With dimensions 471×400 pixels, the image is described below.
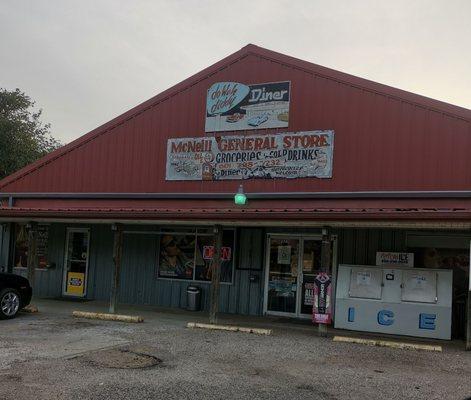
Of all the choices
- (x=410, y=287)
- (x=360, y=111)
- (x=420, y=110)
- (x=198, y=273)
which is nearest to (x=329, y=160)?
(x=360, y=111)

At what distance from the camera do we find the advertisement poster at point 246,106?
14.5m

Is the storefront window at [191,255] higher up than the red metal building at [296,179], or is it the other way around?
the red metal building at [296,179]

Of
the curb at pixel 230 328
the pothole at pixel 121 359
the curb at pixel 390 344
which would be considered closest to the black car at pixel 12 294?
the curb at pixel 230 328

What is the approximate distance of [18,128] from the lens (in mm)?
33688

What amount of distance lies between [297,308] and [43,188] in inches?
346

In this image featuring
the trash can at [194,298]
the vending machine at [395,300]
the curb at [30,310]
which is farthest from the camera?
the trash can at [194,298]

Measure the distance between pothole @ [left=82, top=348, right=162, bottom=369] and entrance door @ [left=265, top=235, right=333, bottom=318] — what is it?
581cm

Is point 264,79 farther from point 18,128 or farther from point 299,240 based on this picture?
point 18,128

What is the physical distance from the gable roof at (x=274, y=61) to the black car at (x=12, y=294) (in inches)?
216

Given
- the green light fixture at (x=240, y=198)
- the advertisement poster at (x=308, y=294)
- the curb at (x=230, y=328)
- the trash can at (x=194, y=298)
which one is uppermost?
the green light fixture at (x=240, y=198)

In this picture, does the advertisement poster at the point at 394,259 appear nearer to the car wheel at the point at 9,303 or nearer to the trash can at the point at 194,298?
the trash can at the point at 194,298

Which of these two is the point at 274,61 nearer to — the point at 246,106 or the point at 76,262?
the point at 246,106

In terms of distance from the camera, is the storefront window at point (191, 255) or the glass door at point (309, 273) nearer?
the glass door at point (309, 273)

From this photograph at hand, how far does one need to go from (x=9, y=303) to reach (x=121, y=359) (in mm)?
5144
